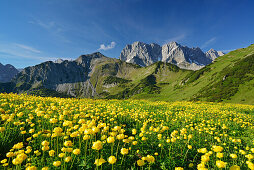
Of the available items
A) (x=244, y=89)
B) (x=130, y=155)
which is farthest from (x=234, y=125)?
(x=244, y=89)

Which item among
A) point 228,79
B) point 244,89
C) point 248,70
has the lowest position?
point 244,89

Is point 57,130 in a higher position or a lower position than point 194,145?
higher

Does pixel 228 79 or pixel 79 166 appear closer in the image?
pixel 79 166

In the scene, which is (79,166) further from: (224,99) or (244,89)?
(244,89)

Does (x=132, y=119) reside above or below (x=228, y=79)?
below

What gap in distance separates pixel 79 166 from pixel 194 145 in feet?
15.7

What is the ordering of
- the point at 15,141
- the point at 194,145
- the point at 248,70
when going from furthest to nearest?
1. the point at 248,70
2. the point at 194,145
3. the point at 15,141

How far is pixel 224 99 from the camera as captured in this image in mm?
73125

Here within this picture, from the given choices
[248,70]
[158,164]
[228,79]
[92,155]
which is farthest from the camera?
[228,79]

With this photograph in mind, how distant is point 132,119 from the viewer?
7.96 meters

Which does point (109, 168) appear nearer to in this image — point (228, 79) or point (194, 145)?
point (194, 145)

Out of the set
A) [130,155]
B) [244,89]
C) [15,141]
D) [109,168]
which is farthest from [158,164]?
[244,89]

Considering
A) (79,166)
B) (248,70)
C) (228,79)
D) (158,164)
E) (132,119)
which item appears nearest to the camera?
(79,166)

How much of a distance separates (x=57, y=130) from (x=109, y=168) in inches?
67.5
